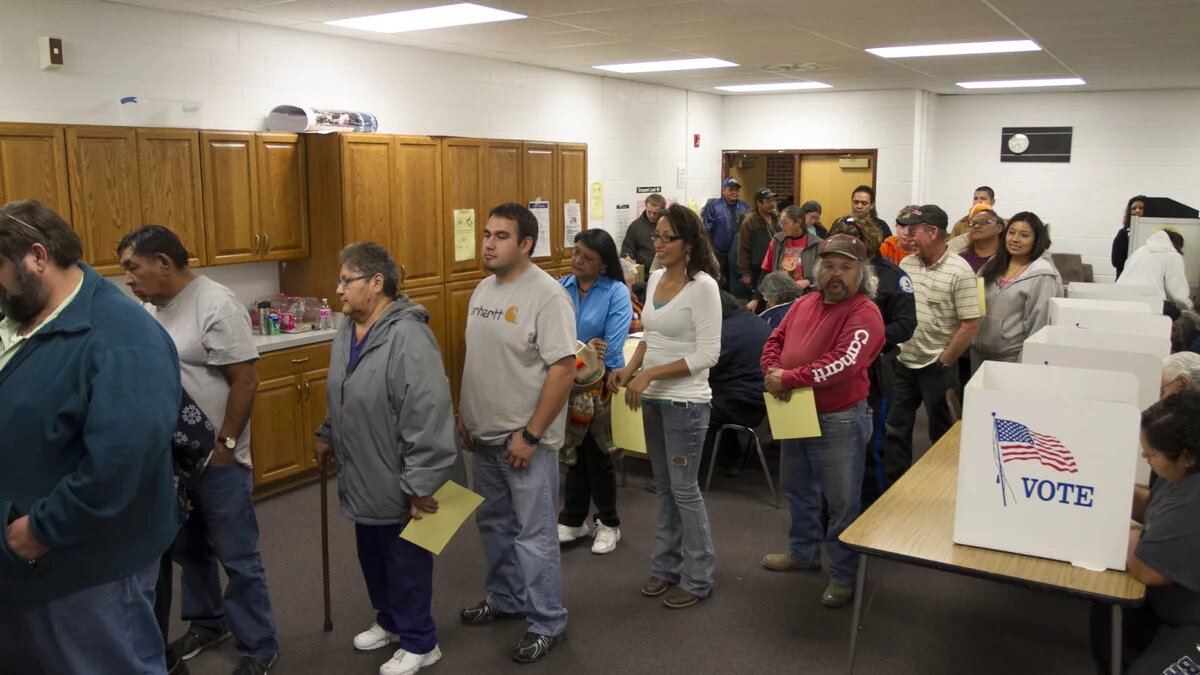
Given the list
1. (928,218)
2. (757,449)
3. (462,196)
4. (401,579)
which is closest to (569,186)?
(462,196)

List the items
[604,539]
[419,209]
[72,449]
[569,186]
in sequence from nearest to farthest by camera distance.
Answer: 1. [72,449]
2. [604,539]
3. [419,209]
4. [569,186]

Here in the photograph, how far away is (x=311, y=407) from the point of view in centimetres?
496

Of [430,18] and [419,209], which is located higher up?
[430,18]

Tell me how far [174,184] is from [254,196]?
470 millimetres

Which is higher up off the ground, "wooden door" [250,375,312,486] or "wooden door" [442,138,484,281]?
"wooden door" [442,138,484,281]

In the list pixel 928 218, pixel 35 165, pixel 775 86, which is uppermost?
pixel 775 86

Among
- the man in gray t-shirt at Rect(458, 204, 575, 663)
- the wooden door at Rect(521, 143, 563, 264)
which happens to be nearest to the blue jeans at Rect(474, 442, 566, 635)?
the man in gray t-shirt at Rect(458, 204, 575, 663)

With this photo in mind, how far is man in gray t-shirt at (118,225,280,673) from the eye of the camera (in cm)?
282

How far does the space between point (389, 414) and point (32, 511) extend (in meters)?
1.08

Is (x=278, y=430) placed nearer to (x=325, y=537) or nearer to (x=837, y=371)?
(x=325, y=537)

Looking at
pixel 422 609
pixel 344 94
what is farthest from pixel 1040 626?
pixel 344 94

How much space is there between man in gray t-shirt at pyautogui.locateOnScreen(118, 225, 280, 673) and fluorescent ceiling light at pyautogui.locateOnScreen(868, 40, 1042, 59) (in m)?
5.20

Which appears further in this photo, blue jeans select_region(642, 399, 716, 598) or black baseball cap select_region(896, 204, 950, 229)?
black baseball cap select_region(896, 204, 950, 229)

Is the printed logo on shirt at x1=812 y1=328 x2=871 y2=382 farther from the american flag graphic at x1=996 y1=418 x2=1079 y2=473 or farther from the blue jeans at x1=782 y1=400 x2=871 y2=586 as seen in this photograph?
the american flag graphic at x1=996 y1=418 x2=1079 y2=473
